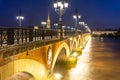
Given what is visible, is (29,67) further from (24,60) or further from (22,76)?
(22,76)

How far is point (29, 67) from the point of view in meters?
14.5

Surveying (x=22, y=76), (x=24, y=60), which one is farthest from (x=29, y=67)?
(x=22, y=76)

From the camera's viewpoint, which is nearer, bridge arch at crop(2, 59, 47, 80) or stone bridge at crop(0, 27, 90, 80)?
stone bridge at crop(0, 27, 90, 80)

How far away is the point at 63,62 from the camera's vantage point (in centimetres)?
3928

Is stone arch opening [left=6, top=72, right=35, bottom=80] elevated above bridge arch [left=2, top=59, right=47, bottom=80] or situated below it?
below

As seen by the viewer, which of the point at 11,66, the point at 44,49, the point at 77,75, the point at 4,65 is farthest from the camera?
the point at 77,75

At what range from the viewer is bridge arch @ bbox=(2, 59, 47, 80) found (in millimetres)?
11787

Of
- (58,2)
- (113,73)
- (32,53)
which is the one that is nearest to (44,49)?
(32,53)

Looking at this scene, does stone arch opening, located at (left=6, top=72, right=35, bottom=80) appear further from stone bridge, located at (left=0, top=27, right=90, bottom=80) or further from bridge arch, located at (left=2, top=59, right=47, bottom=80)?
bridge arch, located at (left=2, top=59, right=47, bottom=80)

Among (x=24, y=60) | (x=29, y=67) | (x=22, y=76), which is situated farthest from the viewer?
(x=22, y=76)

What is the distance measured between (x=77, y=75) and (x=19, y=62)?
2053 cm

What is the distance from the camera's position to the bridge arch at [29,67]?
11787mm

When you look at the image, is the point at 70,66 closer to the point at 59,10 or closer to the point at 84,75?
the point at 84,75

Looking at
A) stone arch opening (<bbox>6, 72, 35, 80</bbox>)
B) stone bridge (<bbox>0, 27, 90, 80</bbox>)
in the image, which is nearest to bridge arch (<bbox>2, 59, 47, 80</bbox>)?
stone bridge (<bbox>0, 27, 90, 80</bbox>)
